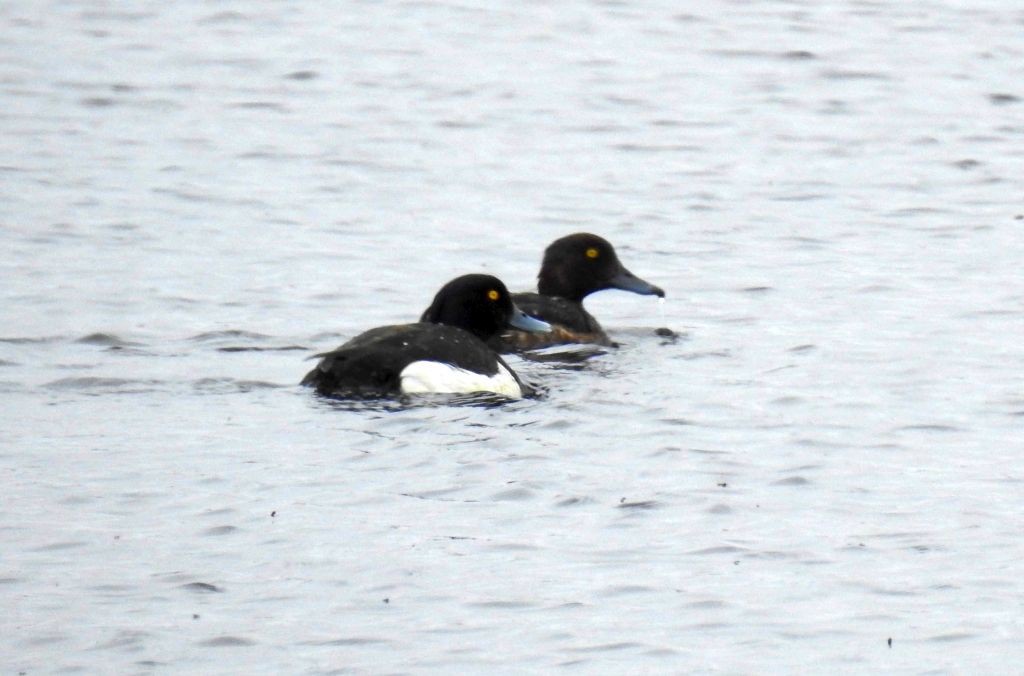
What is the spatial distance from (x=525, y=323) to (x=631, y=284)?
1.68 meters

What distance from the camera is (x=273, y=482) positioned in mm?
8930

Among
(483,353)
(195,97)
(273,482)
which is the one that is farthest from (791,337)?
(195,97)

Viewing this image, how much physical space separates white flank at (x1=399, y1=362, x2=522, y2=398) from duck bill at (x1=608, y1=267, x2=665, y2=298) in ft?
9.73

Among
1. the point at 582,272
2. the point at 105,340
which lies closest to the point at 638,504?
the point at 105,340

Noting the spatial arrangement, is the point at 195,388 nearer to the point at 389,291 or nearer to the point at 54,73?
the point at 389,291

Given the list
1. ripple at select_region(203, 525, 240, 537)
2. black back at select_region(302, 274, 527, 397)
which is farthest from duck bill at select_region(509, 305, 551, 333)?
ripple at select_region(203, 525, 240, 537)

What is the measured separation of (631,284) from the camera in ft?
45.1

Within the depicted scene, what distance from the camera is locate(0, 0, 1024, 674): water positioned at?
731 centimetres

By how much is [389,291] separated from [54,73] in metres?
9.23

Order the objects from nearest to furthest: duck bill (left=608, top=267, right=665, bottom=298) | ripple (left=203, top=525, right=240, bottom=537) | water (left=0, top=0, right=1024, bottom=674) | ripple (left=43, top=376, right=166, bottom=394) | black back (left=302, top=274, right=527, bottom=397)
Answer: water (left=0, top=0, right=1024, bottom=674), ripple (left=203, top=525, right=240, bottom=537), black back (left=302, top=274, right=527, bottom=397), ripple (left=43, top=376, right=166, bottom=394), duck bill (left=608, top=267, right=665, bottom=298)

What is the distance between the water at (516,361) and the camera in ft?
24.0

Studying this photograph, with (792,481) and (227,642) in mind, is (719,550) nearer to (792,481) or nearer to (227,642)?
(792,481)

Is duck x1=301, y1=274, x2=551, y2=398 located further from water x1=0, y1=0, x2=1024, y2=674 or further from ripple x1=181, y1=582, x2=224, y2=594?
ripple x1=181, y1=582, x2=224, y2=594

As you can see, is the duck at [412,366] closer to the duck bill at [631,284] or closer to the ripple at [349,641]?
the duck bill at [631,284]
